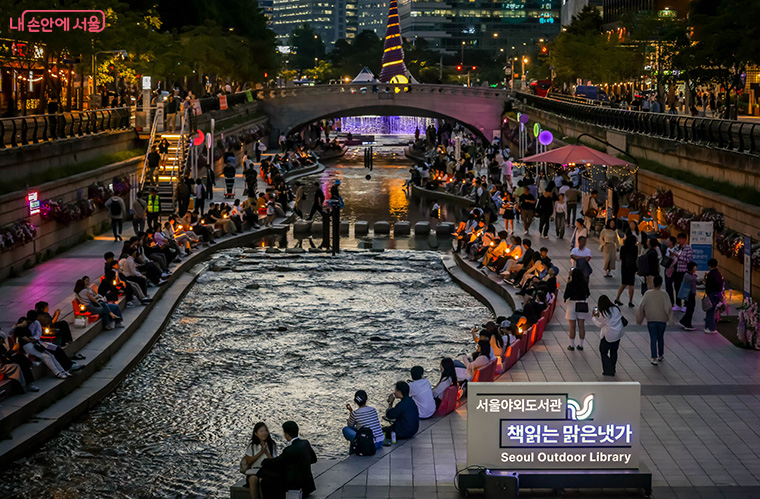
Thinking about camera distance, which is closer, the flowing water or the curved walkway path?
the flowing water

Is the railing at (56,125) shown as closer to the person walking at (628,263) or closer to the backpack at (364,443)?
the person walking at (628,263)

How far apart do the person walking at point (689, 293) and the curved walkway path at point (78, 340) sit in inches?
444

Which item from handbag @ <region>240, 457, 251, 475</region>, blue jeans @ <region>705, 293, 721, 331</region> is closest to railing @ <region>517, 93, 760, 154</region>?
blue jeans @ <region>705, 293, 721, 331</region>

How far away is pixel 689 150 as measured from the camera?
101 ft

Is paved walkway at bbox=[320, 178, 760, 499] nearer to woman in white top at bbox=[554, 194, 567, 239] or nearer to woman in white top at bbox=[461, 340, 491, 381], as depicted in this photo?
woman in white top at bbox=[461, 340, 491, 381]

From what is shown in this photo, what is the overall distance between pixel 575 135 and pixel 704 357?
108 ft

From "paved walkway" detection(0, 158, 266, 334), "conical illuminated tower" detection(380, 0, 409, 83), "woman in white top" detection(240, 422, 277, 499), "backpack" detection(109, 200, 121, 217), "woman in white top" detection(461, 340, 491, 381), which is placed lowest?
"paved walkway" detection(0, 158, 266, 334)

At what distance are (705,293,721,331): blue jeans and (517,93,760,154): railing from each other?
6553 mm

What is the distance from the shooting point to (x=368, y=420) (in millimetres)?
14414

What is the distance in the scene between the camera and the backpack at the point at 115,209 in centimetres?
3469

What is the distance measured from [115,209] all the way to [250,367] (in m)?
15.9


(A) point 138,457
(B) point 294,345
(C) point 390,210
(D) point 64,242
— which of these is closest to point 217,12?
(C) point 390,210

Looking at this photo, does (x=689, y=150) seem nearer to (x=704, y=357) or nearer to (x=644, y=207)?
(x=644, y=207)

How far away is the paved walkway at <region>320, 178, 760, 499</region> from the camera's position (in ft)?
42.7
